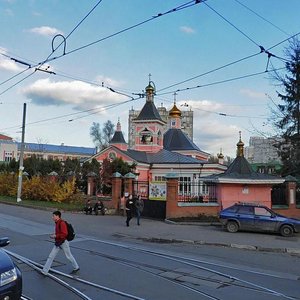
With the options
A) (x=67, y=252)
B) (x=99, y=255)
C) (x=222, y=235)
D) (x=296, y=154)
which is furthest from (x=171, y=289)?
(x=296, y=154)

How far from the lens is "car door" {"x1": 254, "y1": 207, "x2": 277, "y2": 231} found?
65.8 feet

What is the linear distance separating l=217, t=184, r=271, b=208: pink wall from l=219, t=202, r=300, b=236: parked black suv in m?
4.69

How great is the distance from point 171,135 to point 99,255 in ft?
188

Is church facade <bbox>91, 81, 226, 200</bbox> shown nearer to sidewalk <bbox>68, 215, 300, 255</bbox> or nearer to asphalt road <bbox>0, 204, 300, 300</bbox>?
sidewalk <bbox>68, 215, 300, 255</bbox>

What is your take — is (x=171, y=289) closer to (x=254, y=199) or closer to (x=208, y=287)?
(x=208, y=287)

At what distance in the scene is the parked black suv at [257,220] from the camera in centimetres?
1994

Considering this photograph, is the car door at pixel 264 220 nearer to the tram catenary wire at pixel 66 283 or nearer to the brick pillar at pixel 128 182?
the brick pillar at pixel 128 182

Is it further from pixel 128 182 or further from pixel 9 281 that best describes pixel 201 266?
pixel 128 182

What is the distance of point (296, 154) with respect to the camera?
115 feet

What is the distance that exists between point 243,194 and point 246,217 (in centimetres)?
550

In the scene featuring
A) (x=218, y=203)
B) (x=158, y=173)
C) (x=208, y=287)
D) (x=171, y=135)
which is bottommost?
(x=208, y=287)

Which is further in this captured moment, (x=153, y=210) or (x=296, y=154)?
(x=296, y=154)

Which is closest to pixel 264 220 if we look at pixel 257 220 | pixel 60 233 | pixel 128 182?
pixel 257 220

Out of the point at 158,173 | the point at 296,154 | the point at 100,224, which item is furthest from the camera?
the point at 158,173
